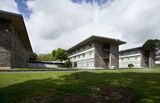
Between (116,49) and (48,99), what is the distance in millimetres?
46098

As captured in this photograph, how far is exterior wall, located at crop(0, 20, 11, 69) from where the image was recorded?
90.3 ft

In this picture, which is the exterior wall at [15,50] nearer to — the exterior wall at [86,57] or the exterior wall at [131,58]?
the exterior wall at [86,57]

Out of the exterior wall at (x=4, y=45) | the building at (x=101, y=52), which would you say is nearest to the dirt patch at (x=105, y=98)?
the exterior wall at (x=4, y=45)

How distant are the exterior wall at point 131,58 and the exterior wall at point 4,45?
5110 centimetres

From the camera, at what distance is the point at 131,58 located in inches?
2813

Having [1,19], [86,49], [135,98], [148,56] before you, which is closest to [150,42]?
[148,56]

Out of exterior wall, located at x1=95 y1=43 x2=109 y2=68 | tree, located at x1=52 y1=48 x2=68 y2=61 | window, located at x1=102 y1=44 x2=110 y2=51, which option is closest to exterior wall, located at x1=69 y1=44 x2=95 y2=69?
exterior wall, located at x1=95 y1=43 x2=109 y2=68

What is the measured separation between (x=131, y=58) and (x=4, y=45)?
182ft

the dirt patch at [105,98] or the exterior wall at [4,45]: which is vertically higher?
the exterior wall at [4,45]

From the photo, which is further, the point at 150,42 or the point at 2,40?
the point at 150,42

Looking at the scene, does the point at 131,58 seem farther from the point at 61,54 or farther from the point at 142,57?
the point at 61,54

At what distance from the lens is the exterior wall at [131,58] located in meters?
66.2

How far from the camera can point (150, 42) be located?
74938 millimetres

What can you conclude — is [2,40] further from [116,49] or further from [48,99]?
[116,49]
